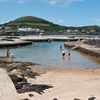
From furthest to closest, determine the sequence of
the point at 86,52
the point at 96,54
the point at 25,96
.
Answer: the point at 86,52 < the point at 96,54 < the point at 25,96

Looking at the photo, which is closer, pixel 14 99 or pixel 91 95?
pixel 14 99

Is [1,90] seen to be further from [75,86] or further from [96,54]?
[96,54]

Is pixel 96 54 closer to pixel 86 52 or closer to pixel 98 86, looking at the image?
pixel 86 52

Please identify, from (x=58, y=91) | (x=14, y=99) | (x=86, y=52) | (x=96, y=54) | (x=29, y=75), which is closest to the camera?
(x=14, y=99)

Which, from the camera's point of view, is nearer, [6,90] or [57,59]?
[6,90]

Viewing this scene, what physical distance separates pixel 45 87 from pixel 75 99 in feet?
12.0

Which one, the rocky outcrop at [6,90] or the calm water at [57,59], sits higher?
the rocky outcrop at [6,90]

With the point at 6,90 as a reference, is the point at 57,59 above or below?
below

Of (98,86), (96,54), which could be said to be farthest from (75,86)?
(96,54)

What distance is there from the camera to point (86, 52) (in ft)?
194

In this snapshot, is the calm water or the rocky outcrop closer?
the rocky outcrop

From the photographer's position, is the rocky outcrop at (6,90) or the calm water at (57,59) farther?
the calm water at (57,59)

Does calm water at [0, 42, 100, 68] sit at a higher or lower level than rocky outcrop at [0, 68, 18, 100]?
lower

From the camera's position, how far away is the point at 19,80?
2284 centimetres
